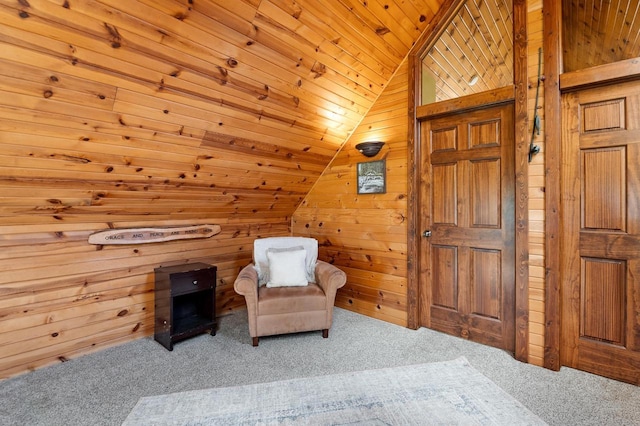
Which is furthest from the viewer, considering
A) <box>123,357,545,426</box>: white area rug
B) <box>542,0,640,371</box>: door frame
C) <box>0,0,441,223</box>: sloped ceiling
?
<box>542,0,640,371</box>: door frame

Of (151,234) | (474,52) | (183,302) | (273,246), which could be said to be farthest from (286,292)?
(474,52)

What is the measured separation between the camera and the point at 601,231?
2086mm

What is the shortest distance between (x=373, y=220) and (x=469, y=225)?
3.12 ft

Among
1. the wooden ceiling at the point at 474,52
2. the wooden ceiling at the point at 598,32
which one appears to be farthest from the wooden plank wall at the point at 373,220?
the wooden ceiling at the point at 598,32

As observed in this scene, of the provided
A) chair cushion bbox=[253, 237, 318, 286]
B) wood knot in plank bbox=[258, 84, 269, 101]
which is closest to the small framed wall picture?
chair cushion bbox=[253, 237, 318, 286]

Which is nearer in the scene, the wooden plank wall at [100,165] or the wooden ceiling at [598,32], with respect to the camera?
the wooden plank wall at [100,165]

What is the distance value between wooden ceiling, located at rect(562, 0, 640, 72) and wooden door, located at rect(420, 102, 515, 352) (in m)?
0.53

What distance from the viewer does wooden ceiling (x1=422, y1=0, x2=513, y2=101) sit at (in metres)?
2.46

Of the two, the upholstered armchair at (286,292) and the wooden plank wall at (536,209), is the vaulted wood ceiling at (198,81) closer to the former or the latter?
the wooden plank wall at (536,209)

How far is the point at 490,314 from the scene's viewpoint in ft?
8.29

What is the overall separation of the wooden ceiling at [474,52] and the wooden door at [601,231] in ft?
1.97

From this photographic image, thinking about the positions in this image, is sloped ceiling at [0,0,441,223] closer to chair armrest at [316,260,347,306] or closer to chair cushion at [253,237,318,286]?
chair cushion at [253,237,318,286]

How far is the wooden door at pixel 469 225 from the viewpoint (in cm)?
245

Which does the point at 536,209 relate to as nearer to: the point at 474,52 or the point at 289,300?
the point at 474,52
